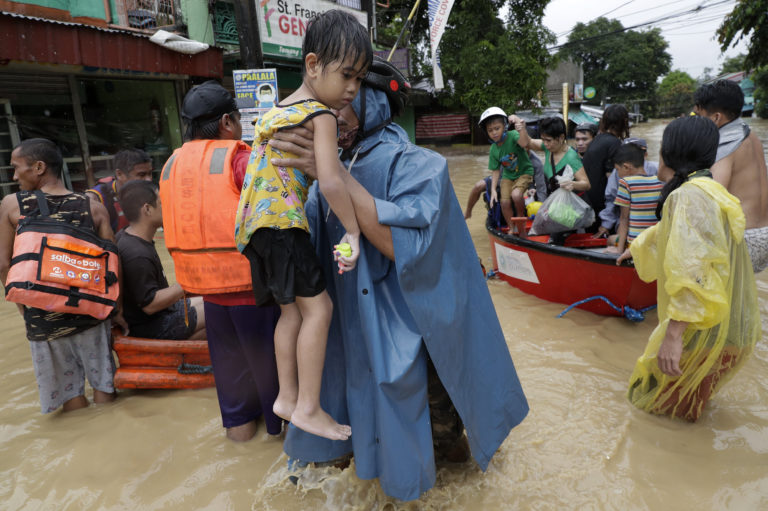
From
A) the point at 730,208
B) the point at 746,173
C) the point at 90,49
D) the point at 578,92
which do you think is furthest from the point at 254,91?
the point at 578,92

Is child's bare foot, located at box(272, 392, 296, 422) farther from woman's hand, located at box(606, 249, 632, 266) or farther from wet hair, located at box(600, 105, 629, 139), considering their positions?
wet hair, located at box(600, 105, 629, 139)

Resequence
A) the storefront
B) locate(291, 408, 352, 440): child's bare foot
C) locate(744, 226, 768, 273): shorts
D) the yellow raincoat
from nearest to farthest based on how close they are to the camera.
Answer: locate(291, 408, 352, 440): child's bare foot, the yellow raincoat, locate(744, 226, 768, 273): shorts, the storefront

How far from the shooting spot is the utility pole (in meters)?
5.98

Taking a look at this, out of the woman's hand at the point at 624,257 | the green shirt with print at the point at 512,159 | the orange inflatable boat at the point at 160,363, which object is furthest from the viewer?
the green shirt with print at the point at 512,159

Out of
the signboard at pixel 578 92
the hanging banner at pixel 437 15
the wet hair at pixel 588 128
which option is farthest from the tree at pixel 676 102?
the wet hair at pixel 588 128

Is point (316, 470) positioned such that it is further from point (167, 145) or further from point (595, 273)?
point (167, 145)

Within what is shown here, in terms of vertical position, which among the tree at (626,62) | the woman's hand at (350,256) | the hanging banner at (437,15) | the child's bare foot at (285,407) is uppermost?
the tree at (626,62)

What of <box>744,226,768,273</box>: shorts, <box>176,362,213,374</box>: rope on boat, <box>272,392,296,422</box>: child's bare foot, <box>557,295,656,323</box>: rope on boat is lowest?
<box>557,295,656,323</box>: rope on boat

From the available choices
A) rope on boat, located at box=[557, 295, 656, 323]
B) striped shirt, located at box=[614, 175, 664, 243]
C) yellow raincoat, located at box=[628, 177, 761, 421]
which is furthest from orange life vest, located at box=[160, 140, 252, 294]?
striped shirt, located at box=[614, 175, 664, 243]

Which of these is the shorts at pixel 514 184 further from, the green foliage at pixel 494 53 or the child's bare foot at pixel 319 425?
the green foliage at pixel 494 53

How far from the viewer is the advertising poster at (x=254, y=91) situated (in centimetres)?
579

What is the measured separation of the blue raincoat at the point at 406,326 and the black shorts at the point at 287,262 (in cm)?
17

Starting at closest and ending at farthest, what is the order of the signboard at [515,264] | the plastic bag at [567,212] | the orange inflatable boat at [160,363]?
1. the orange inflatable boat at [160,363]
2. the plastic bag at [567,212]
3. the signboard at [515,264]

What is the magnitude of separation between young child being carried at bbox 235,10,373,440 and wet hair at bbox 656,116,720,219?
5.43 ft
